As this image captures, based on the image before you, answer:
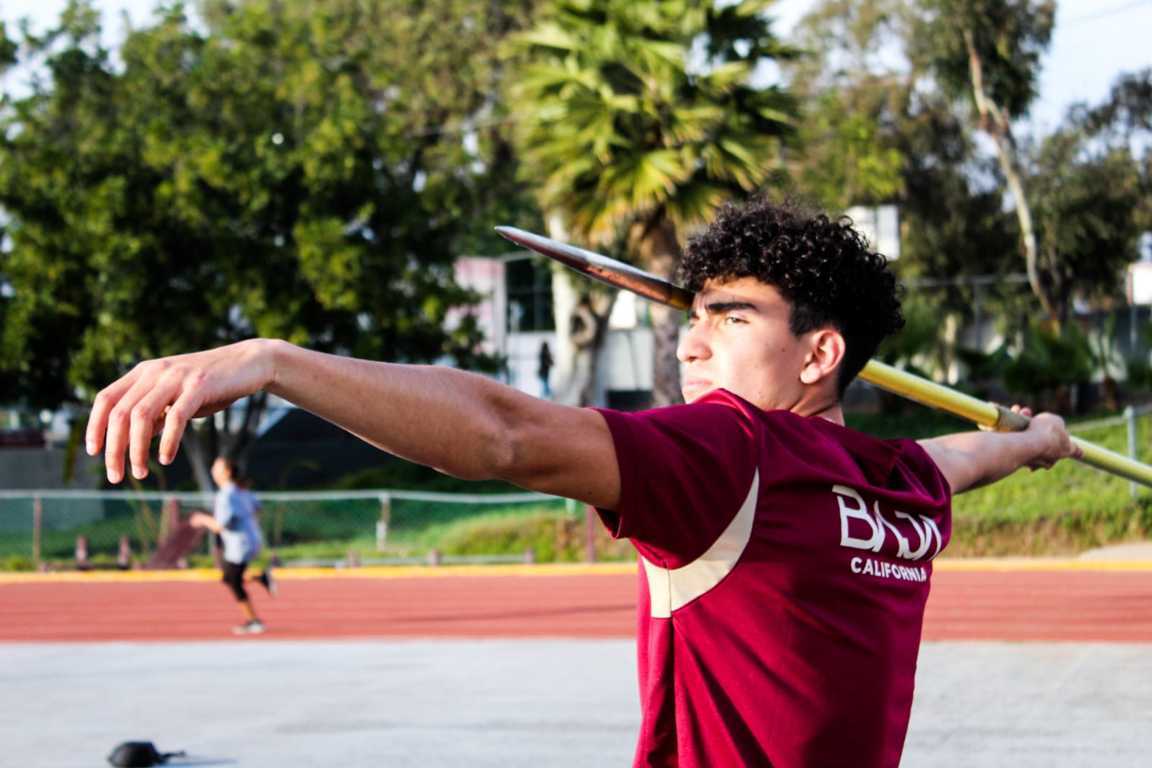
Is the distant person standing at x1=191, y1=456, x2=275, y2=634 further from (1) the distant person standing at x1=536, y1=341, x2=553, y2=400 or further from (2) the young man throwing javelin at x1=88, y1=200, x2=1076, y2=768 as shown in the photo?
(1) the distant person standing at x1=536, y1=341, x2=553, y2=400

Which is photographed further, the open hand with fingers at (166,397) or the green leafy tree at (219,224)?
the green leafy tree at (219,224)

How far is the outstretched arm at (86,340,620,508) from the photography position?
1.86 m

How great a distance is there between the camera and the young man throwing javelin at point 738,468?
2002mm

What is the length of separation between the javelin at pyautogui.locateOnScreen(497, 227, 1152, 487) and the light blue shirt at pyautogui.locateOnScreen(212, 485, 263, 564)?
1124 centimetres

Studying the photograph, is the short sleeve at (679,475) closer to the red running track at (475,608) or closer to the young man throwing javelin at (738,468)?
the young man throwing javelin at (738,468)

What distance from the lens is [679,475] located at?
2.24m

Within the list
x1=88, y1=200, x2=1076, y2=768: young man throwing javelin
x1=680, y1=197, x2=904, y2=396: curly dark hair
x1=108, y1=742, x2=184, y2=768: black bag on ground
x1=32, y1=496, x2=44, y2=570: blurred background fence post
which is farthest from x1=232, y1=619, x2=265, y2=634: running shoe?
x1=680, y1=197, x2=904, y2=396: curly dark hair

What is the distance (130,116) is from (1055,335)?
16.7 metres

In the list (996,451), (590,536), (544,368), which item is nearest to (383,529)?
(590,536)

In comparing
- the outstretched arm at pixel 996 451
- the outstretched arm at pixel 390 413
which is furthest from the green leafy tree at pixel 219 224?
the outstretched arm at pixel 390 413

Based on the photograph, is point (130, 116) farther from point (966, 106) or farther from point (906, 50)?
point (906, 50)

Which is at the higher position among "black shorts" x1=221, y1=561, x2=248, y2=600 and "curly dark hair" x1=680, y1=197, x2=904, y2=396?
"curly dark hair" x1=680, y1=197, x2=904, y2=396

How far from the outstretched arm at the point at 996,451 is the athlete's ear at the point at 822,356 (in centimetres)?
82

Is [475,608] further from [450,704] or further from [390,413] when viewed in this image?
[390,413]
